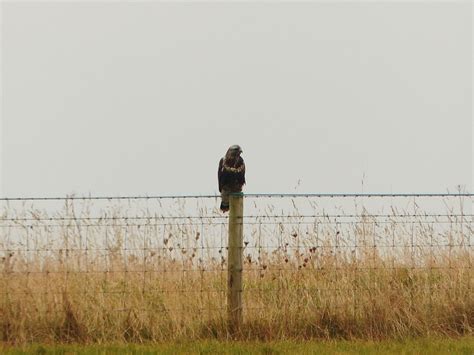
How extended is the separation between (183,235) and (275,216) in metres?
1.10

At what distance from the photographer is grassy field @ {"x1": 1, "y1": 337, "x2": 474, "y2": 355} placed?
299 inches

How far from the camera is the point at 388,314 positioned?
29.1 ft

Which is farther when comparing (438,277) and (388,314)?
(438,277)

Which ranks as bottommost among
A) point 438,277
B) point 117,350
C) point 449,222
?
point 117,350

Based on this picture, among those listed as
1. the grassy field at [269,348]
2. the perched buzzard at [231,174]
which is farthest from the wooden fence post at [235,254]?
the perched buzzard at [231,174]

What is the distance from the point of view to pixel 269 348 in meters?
7.69

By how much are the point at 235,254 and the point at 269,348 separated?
55.9 inches

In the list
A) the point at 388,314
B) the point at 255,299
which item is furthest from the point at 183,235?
the point at 388,314

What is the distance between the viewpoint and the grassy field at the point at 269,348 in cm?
760

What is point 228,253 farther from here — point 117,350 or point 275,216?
point 117,350

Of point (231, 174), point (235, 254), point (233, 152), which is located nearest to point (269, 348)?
point (235, 254)

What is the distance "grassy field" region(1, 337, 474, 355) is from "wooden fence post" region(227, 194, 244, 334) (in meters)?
0.62

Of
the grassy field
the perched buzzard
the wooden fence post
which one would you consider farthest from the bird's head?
the grassy field

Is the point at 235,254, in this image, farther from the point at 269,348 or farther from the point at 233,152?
the point at 233,152
